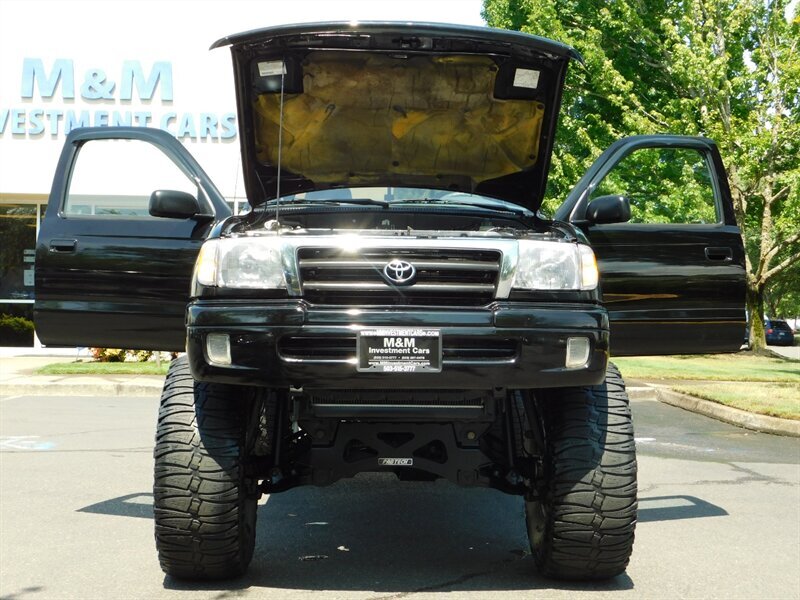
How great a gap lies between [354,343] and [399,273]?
34 centimetres

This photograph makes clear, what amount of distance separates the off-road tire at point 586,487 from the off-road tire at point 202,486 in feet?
4.33

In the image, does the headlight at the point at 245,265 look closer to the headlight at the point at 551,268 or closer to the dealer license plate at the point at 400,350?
the dealer license plate at the point at 400,350

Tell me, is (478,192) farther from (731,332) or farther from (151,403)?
(151,403)

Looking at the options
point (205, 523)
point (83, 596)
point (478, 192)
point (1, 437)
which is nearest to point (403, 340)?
point (205, 523)

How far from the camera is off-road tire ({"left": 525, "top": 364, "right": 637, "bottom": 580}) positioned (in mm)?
4438

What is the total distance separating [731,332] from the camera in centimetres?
561

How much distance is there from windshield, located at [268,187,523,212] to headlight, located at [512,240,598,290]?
49.7 inches

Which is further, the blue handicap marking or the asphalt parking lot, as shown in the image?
the blue handicap marking

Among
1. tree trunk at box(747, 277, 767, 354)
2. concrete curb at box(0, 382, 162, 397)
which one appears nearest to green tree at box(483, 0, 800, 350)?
tree trunk at box(747, 277, 767, 354)

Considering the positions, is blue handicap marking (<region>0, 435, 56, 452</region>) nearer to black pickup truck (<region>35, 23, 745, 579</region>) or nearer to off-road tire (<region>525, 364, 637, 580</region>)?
black pickup truck (<region>35, 23, 745, 579</region>)

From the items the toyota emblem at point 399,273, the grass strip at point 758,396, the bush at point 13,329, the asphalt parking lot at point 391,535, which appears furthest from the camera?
the bush at point 13,329

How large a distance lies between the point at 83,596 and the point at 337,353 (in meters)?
1.53

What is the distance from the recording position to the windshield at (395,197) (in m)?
5.64

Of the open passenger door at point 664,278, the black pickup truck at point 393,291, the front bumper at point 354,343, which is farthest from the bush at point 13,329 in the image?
the front bumper at point 354,343
